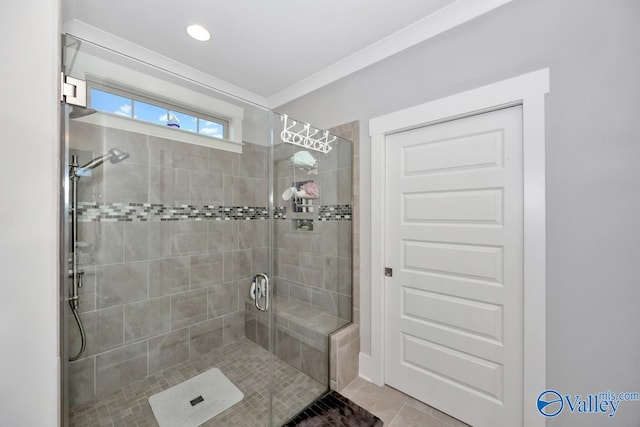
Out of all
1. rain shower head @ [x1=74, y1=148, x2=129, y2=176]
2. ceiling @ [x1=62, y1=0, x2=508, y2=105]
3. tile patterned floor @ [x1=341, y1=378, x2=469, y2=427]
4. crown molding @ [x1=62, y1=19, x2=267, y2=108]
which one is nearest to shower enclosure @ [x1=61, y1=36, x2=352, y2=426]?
rain shower head @ [x1=74, y1=148, x2=129, y2=176]

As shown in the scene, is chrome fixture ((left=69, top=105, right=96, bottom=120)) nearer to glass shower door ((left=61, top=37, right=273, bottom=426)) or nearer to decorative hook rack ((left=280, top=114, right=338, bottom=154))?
glass shower door ((left=61, top=37, right=273, bottom=426))

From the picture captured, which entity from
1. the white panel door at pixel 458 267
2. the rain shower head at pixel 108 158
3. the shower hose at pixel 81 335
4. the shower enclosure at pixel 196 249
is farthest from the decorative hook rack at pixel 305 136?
the shower hose at pixel 81 335

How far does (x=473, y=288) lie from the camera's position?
57.9 inches

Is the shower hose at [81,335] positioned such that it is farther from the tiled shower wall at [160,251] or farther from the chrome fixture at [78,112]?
the chrome fixture at [78,112]

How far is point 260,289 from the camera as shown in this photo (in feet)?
5.65

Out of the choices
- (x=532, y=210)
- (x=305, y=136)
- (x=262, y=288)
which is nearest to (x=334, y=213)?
(x=305, y=136)

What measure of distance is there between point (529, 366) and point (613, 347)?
35 cm

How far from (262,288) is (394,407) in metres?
1.21

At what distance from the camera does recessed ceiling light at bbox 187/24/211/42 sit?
5.40 feet

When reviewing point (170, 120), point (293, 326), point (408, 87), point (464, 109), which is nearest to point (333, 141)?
point (408, 87)

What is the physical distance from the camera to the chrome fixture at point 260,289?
1.70 metres

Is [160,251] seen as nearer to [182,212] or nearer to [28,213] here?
[182,212]

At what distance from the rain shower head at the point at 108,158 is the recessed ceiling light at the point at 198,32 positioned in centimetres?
97

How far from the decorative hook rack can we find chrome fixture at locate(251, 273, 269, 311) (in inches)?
40.5
